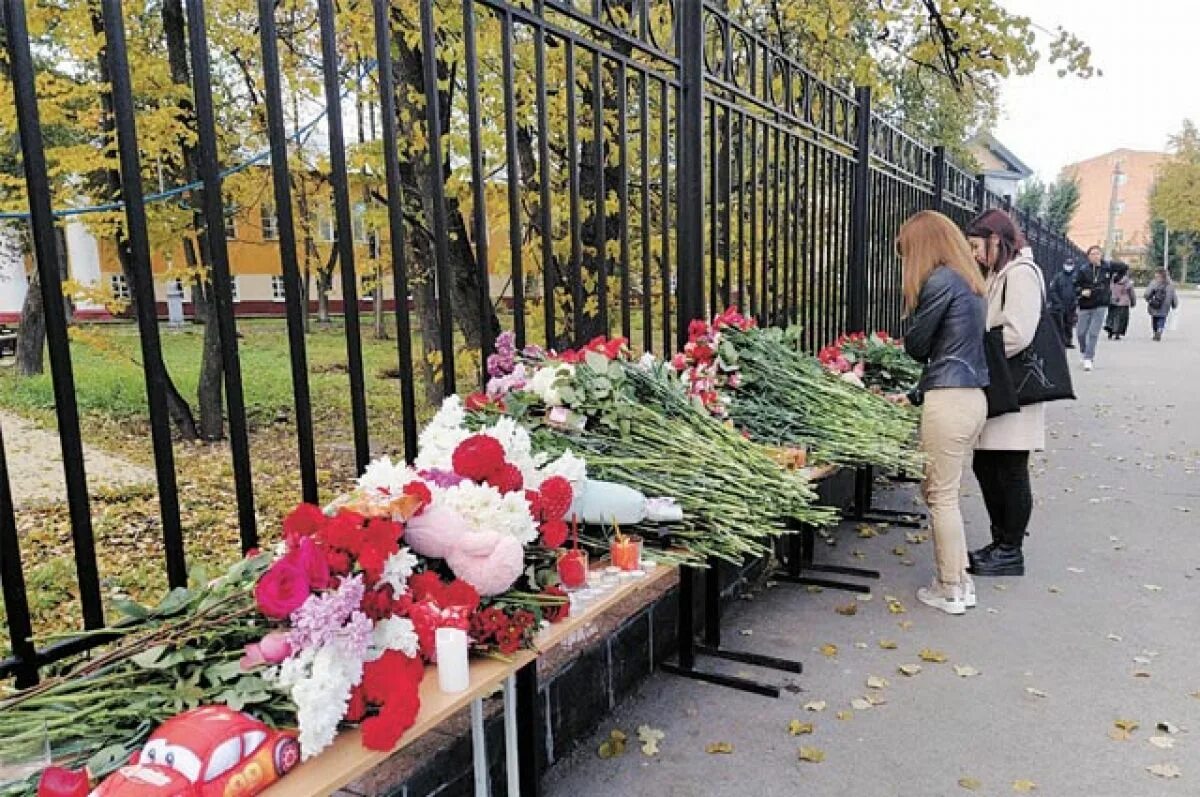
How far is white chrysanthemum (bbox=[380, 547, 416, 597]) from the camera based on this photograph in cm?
174

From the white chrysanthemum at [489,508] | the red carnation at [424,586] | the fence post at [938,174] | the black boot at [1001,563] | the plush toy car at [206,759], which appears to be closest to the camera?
the plush toy car at [206,759]

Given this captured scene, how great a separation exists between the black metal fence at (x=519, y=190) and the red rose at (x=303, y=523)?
431mm

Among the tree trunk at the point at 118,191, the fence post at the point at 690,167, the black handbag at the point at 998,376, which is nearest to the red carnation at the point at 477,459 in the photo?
the tree trunk at the point at 118,191

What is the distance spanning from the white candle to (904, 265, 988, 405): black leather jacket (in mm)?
3021

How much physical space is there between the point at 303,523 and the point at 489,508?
0.42 metres

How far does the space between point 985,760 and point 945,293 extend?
6.65 ft

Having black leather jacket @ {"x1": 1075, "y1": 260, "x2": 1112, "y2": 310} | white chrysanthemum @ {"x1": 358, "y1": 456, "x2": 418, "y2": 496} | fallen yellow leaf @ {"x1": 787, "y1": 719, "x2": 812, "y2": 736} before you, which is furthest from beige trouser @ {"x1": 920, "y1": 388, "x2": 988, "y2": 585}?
black leather jacket @ {"x1": 1075, "y1": 260, "x2": 1112, "y2": 310}

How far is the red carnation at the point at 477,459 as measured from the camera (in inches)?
80.1

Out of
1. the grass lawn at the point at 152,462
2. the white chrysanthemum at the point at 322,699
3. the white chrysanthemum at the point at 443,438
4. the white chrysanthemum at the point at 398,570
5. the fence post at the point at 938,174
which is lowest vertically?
the grass lawn at the point at 152,462

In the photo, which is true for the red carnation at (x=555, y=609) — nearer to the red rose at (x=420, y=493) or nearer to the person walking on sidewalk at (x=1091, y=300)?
the red rose at (x=420, y=493)

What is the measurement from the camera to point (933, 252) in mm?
4055

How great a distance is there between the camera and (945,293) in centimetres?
400

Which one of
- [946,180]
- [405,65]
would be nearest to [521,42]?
[405,65]

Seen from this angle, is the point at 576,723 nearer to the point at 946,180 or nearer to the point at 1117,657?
the point at 1117,657
